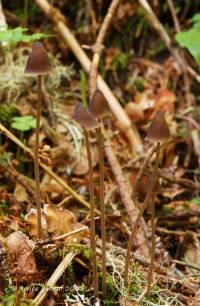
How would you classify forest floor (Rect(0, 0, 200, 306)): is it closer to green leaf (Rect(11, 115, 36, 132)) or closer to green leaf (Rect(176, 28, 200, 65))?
green leaf (Rect(11, 115, 36, 132))

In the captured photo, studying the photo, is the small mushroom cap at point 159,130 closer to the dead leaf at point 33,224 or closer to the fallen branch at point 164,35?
the dead leaf at point 33,224

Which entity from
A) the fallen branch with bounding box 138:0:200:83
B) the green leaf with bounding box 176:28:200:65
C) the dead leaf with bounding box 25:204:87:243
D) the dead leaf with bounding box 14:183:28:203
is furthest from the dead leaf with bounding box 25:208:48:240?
the fallen branch with bounding box 138:0:200:83

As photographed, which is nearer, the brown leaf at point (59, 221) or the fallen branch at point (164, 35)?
the brown leaf at point (59, 221)

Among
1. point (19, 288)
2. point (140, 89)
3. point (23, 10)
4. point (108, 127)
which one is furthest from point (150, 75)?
point (19, 288)

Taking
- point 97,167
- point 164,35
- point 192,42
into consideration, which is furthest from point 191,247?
point 164,35

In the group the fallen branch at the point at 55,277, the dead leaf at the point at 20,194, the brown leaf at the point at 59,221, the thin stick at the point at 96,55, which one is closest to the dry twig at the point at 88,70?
the thin stick at the point at 96,55

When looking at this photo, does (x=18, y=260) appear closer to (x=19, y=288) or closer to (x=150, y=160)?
(x=19, y=288)
